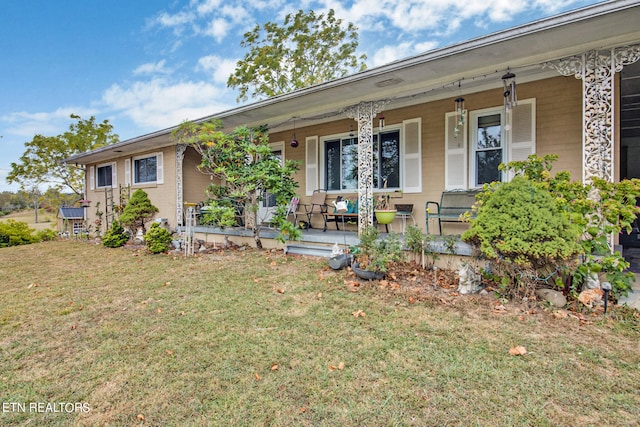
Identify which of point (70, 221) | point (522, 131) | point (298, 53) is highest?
point (298, 53)

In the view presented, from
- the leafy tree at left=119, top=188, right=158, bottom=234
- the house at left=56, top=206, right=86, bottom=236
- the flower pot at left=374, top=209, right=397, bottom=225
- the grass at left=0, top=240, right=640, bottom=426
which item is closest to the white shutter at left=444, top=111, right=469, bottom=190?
the flower pot at left=374, top=209, right=397, bottom=225

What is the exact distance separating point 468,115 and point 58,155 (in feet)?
60.2

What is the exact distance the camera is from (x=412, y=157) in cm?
622

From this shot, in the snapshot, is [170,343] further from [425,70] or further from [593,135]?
[593,135]

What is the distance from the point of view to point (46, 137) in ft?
50.9

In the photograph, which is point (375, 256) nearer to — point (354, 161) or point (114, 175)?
point (354, 161)

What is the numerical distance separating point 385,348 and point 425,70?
3615 millimetres

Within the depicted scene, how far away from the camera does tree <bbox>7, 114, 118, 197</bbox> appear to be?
15398mm

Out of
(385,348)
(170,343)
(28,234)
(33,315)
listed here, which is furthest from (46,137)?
(385,348)

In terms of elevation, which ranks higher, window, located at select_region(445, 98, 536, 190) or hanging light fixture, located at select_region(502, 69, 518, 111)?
hanging light fixture, located at select_region(502, 69, 518, 111)

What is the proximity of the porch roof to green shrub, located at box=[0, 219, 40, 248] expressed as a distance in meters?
7.51

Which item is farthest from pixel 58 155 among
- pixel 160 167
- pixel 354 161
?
pixel 354 161

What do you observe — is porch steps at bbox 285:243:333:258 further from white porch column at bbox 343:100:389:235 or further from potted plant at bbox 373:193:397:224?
potted plant at bbox 373:193:397:224

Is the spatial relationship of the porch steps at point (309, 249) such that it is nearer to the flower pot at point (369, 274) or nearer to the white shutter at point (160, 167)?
the flower pot at point (369, 274)
